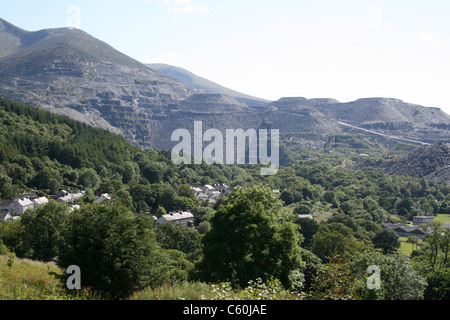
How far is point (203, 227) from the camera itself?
162 ft

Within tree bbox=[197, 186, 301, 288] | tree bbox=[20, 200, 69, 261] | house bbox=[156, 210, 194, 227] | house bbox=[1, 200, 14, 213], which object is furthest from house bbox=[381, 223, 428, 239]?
house bbox=[1, 200, 14, 213]

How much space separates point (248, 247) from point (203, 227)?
108 ft

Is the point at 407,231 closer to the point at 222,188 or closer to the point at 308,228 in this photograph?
the point at 308,228

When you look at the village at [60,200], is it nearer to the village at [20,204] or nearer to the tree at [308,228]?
the village at [20,204]

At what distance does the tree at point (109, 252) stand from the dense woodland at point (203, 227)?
0.15 ft

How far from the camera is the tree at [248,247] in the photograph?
16328 mm

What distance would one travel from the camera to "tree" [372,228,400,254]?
47.2m

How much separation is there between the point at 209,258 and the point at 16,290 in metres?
9.81

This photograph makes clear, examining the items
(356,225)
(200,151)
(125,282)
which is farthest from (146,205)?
(200,151)

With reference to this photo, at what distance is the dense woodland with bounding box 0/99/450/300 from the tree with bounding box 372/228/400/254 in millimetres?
129

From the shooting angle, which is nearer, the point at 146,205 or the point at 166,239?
the point at 166,239

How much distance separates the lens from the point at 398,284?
20484 millimetres

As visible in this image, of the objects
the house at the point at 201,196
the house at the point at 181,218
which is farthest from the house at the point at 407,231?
the house at the point at 201,196
